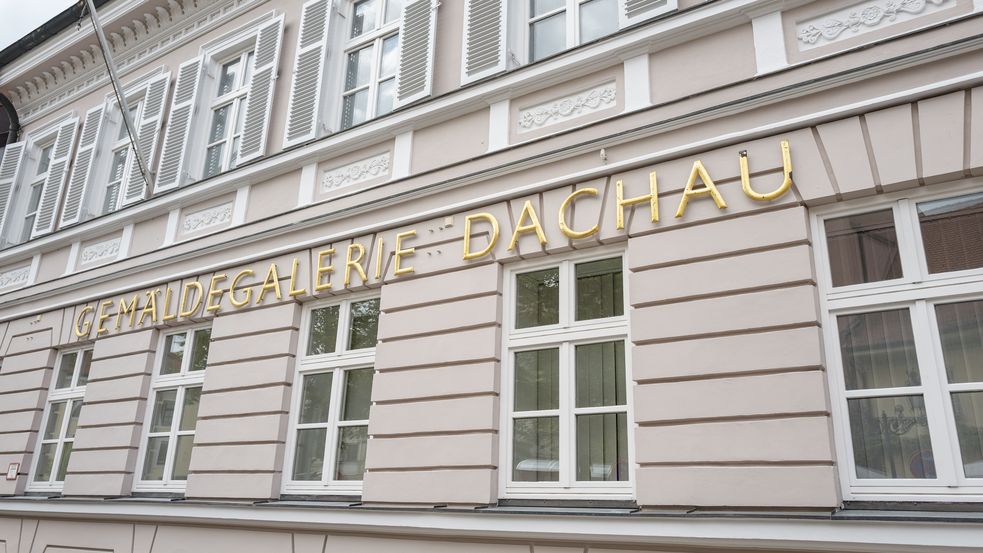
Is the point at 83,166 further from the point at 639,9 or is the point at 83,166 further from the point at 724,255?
the point at 724,255

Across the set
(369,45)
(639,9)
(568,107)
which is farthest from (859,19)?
(369,45)

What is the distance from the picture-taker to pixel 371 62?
862 centimetres

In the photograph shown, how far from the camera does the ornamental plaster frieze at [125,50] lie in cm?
1073

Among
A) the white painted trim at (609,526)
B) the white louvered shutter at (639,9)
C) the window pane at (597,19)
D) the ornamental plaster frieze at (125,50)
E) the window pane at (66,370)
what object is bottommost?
the white painted trim at (609,526)

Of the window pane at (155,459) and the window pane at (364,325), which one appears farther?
the window pane at (155,459)

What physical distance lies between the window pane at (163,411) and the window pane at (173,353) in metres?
0.27

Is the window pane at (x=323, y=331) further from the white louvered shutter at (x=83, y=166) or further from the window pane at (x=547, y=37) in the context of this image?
the white louvered shutter at (x=83, y=166)

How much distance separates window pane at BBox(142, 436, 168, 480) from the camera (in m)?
8.51

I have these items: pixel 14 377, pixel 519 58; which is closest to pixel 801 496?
pixel 519 58

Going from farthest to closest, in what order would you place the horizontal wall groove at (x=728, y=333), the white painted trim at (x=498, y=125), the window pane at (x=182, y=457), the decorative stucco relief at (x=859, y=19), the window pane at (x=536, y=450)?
the window pane at (x=182, y=457)
the white painted trim at (x=498, y=125)
the window pane at (x=536, y=450)
the decorative stucco relief at (x=859, y=19)
the horizontal wall groove at (x=728, y=333)

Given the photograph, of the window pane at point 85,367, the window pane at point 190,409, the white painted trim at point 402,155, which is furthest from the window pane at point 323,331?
the window pane at point 85,367

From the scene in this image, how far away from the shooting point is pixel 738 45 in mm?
5793

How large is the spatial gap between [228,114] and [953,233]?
28.7 ft

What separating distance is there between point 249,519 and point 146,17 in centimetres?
831
